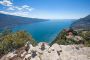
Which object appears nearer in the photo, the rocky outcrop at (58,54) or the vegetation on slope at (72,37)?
the rocky outcrop at (58,54)

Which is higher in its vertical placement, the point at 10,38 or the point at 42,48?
the point at 42,48

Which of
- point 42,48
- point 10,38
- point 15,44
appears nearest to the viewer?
point 42,48

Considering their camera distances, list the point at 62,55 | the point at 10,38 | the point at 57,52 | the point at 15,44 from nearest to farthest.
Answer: the point at 62,55 → the point at 57,52 → the point at 15,44 → the point at 10,38

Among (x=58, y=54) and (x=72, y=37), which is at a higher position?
(x=58, y=54)

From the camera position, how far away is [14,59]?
29.8m

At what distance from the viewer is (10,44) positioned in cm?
6000

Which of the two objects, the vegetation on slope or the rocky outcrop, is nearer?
the rocky outcrop

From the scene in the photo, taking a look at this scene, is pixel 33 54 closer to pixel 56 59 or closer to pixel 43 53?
pixel 43 53

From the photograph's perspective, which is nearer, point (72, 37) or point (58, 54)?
point (58, 54)

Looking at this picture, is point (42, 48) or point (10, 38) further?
point (10, 38)

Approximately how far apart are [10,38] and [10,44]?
3.57 m

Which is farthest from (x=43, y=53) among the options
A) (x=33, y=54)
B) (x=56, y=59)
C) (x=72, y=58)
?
(x=72, y=58)

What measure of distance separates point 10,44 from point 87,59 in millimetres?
44477

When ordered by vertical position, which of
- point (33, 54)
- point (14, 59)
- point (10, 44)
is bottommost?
point (10, 44)
